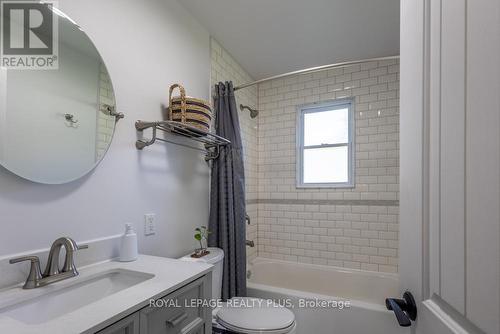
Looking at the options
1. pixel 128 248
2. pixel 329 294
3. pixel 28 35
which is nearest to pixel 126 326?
pixel 128 248

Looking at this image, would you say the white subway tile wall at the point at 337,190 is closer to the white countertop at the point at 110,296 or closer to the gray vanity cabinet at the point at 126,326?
the white countertop at the point at 110,296

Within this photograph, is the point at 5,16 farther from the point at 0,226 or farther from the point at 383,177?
the point at 383,177

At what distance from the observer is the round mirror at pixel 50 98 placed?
96 centimetres

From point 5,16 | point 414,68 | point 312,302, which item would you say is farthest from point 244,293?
point 5,16

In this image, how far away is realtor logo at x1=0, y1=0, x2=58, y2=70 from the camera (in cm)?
95

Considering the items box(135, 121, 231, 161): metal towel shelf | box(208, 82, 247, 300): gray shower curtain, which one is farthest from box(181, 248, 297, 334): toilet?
box(135, 121, 231, 161): metal towel shelf

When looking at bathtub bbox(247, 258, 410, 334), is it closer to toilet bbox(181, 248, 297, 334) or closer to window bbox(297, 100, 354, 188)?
toilet bbox(181, 248, 297, 334)

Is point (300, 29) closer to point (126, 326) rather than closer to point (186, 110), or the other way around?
point (186, 110)

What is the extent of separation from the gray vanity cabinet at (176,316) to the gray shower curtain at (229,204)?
81 cm

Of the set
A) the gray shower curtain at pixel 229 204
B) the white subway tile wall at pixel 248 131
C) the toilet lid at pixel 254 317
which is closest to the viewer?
the toilet lid at pixel 254 317

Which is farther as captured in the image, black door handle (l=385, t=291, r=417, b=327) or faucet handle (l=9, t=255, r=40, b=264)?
faucet handle (l=9, t=255, r=40, b=264)

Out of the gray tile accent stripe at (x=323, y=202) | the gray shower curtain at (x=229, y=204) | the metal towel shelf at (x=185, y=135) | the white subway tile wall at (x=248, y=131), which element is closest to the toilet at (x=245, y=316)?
the gray shower curtain at (x=229, y=204)

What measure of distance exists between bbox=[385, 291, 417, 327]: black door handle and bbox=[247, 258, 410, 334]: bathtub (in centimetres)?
115

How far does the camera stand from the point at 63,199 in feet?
3.67
